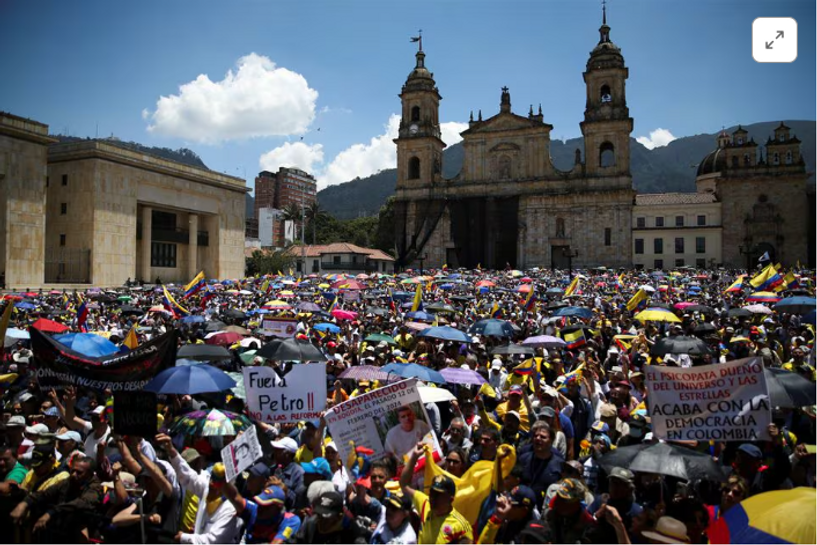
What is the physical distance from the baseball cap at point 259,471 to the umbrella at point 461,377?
3404 mm

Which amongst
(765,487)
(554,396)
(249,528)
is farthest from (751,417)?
(249,528)

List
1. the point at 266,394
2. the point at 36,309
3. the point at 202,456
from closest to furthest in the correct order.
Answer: the point at 202,456 < the point at 266,394 < the point at 36,309

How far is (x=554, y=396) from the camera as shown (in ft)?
21.9

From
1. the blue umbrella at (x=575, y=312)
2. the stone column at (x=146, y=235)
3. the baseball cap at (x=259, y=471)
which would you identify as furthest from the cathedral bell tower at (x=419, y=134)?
the baseball cap at (x=259, y=471)

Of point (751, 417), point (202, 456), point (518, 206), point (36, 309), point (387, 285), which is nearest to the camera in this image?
point (751, 417)

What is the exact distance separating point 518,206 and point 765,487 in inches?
2188

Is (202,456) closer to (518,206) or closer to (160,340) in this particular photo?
(160,340)

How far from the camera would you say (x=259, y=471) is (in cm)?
463

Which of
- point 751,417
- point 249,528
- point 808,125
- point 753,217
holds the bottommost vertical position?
point 249,528

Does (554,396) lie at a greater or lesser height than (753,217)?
lesser

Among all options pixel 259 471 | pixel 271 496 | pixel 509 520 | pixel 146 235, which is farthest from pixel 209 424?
pixel 146 235

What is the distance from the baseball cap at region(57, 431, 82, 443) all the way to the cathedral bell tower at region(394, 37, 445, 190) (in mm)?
58400

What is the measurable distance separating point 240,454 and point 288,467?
84cm

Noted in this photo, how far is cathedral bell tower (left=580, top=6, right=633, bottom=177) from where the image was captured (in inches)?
2226
